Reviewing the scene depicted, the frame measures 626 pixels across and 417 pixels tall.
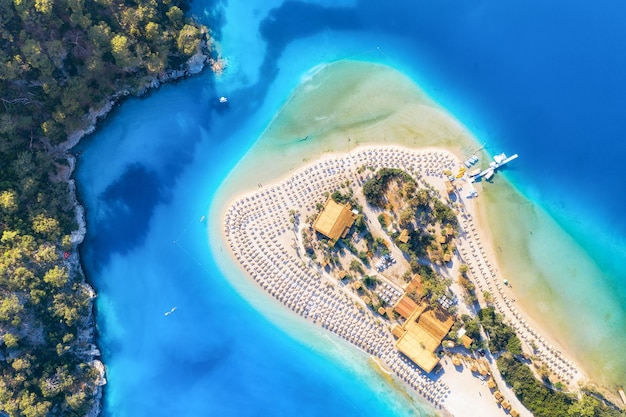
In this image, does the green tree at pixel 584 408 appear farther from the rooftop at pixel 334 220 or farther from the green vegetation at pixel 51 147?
the green vegetation at pixel 51 147

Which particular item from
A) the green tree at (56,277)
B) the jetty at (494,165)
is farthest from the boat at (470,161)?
the green tree at (56,277)

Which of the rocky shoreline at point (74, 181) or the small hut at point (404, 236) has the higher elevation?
the small hut at point (404, 236)

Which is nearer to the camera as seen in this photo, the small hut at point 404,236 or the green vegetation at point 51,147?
the green vegetation at point 51,147

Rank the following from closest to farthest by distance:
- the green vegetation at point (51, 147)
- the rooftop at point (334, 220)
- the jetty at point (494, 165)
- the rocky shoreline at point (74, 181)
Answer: the green vegetation at point (51, 147) < the rooftop at point (334, 220) < the rocky shoreline at point (74, 181) < the jetty at point (494, 165)

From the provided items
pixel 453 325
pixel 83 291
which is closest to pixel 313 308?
pixel 453 325

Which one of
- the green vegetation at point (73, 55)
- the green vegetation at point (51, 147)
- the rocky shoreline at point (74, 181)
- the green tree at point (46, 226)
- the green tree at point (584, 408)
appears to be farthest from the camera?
the rocky shoreline at point (74, 181)

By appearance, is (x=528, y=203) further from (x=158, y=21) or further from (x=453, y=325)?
(x=158, y=21)

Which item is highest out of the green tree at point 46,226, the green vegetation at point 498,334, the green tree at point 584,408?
the green vegetation at point 498,334

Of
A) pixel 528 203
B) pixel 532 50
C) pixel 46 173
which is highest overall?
pixel 532 50
